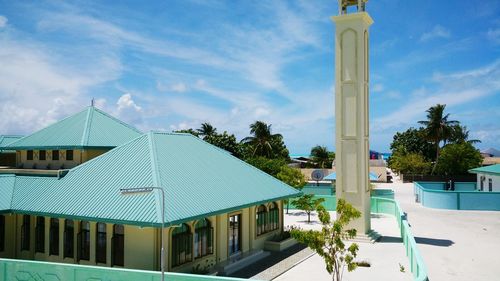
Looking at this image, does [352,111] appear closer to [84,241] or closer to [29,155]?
[84,241]

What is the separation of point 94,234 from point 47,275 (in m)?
2.63

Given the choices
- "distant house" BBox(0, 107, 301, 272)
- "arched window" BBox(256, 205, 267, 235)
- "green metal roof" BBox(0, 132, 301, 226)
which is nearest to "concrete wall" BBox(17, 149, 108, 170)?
"distant house" BBox(0, 107, 301, 272)

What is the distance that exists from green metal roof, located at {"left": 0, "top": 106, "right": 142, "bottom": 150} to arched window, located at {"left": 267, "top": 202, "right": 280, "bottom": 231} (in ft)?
28.4

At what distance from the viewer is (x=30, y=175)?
20250 mm

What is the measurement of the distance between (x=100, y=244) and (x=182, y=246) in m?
3.12

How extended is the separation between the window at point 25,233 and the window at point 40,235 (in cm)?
60

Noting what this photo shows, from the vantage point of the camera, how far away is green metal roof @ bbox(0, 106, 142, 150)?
2131 cm

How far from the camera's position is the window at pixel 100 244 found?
52.4ft

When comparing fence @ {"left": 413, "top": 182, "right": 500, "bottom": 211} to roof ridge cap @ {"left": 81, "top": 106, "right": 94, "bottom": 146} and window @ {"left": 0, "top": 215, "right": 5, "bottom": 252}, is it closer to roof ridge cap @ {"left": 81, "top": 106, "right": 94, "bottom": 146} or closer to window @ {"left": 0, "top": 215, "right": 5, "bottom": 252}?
roof ridge cap @ {"left": 81, "top": 106, "right": 94, "bottom": 146}

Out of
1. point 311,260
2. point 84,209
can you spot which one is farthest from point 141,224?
point 311,260

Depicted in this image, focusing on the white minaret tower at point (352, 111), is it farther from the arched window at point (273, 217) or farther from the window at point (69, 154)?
the window at point (69, 154)

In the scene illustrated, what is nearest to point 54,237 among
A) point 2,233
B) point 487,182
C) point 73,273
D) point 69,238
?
point 69,238

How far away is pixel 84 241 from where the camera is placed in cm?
1652

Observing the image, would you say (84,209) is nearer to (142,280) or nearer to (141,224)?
(141,224)
